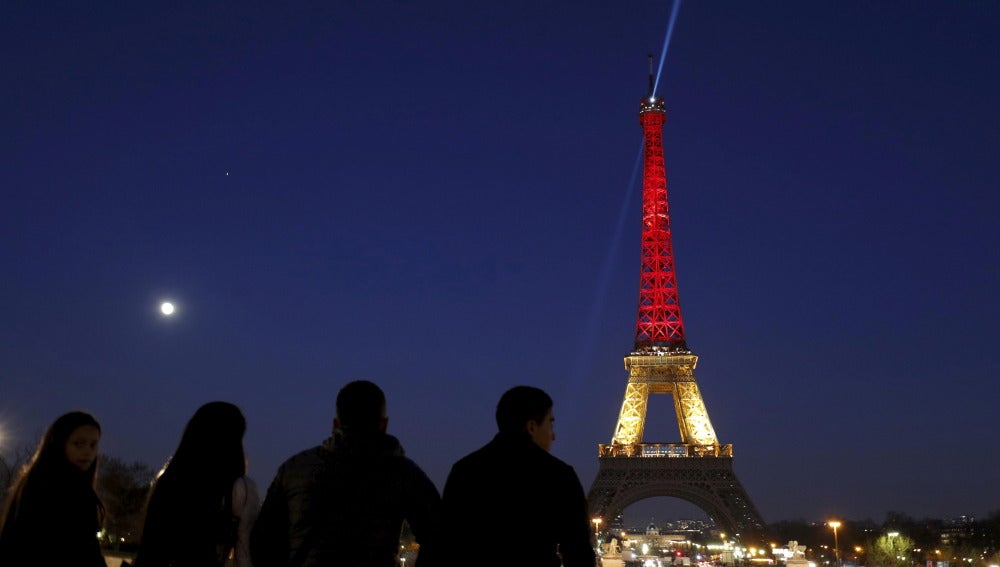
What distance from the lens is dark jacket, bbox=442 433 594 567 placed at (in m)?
4.48

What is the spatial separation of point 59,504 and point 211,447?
78 centimetres

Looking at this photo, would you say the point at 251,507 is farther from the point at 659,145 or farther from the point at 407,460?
the point at 659,145

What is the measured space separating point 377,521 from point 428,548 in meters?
0.26

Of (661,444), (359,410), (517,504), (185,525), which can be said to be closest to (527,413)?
(517,504)

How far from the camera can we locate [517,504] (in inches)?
180

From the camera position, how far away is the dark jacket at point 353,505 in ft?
15.0

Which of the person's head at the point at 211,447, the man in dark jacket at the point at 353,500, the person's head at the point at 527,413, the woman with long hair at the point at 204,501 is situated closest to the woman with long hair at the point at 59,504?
the woman with long hair at the point at 204,501

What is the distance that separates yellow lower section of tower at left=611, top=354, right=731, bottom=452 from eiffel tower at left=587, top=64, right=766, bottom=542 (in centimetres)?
7

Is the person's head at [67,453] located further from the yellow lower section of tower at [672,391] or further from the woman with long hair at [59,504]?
the yellow lower section of tower at [672,391]

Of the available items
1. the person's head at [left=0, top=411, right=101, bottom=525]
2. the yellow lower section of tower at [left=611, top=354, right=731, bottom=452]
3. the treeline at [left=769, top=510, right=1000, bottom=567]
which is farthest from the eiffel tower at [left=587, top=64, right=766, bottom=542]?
the person's head at [left=0, top=411, right=101, bottom=525]

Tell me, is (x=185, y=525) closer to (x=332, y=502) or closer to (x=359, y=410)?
(x=332, y=502)

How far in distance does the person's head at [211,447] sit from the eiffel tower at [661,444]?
6213 centimetres

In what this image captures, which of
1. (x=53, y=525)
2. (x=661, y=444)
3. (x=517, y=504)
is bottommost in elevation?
(x=53, y=525)

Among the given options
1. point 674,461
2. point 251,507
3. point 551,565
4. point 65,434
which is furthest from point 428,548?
point 674,461
